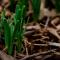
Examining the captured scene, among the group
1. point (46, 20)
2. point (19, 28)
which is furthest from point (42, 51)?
point (46, 20)

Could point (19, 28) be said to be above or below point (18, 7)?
below

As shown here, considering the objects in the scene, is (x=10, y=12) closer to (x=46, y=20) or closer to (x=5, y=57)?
(x=46, y=20)

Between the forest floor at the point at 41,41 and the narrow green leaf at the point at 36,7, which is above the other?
the narrow green leaf at the point at 36,7

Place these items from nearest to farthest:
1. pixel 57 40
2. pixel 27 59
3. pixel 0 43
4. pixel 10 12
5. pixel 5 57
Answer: pixel 5 57
pixel 27 59
pixel 0 43
pixel 57 40
pixel 10 12

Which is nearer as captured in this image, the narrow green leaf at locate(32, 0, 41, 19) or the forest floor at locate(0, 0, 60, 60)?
the forest floor at locate(0, 0, 60, 60)

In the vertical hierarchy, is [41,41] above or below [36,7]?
below

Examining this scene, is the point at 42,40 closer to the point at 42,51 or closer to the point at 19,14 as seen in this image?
the point at 42,51

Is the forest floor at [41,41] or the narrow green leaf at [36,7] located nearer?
the forest floor at [41,41]

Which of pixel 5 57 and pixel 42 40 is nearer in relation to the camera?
pixel 5 57

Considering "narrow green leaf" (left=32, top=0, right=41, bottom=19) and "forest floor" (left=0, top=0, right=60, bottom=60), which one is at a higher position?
"narrow green leaf" (left=32, top=0, right=41, bottom=19)

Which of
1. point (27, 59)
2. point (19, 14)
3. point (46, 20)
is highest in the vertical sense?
point (19, 14)

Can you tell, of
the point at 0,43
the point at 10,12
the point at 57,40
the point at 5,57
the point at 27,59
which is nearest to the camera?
the point at 5,57
